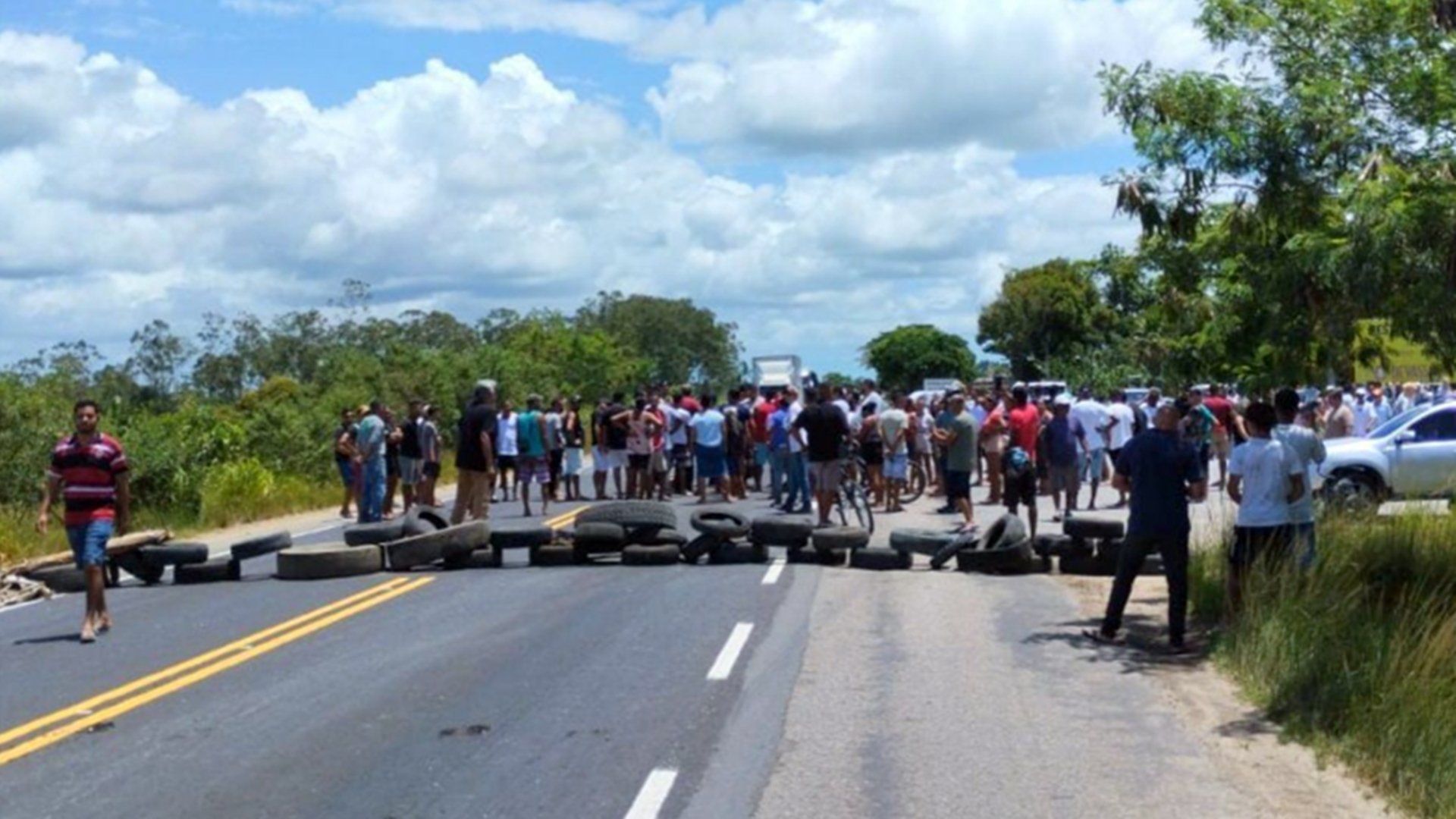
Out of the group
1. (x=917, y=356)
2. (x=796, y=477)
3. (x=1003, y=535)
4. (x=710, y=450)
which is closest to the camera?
(x=1003, y=535)

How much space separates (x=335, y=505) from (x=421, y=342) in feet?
165

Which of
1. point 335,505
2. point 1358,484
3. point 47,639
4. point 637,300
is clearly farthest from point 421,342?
point 47,639

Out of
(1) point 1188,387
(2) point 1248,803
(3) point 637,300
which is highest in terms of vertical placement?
(3) point 637,300

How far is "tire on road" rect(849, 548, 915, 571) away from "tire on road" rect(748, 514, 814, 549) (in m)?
0.56

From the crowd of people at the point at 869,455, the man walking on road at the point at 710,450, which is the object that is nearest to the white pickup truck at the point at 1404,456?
the crowd of people at the point at 869,455

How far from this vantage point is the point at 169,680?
12438 millimetres

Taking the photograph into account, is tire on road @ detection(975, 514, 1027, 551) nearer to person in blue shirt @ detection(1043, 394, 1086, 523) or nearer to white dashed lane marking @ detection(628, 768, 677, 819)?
person in blue shirt @ detection(1043, 394, 1086, 523)

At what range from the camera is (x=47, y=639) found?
49.0 feet

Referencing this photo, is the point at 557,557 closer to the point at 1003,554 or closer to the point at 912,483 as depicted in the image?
the point at 1003,554

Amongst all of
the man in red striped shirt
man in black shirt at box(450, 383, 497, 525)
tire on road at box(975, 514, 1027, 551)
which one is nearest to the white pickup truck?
tire on road at box(975, 514, 1027, 551)

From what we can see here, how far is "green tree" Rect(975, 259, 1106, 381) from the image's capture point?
84.8m

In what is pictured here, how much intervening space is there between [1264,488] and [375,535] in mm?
10100

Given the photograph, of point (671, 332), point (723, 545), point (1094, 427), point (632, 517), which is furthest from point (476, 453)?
point (671, 332)

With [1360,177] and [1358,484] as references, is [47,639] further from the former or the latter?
[1358,484]
